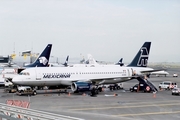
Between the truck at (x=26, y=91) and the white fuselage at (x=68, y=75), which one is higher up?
the white fuselage at (x=68, y=75)

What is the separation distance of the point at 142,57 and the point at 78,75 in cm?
1537

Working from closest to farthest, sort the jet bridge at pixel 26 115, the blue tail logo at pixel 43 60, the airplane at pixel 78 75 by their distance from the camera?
1. the jet bridge at pixel 26 115
2. the airplane at pixel 78 75
3. the blue tail logo at pixel 43 60

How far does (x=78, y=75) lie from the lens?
47.5 metres

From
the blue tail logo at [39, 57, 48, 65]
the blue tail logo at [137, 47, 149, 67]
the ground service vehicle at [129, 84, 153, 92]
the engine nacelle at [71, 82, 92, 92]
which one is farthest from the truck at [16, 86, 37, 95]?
the blue tail logo at [137, 47, 149, 67]

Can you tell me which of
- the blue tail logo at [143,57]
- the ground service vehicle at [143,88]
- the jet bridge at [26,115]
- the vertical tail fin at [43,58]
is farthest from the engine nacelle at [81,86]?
the jet bridge at [26,115]

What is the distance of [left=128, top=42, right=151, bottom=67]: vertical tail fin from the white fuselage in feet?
6.65

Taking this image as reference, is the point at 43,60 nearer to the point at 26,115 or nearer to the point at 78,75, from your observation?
the point at 78,75

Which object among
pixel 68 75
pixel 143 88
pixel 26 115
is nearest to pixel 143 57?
pixel 143 88

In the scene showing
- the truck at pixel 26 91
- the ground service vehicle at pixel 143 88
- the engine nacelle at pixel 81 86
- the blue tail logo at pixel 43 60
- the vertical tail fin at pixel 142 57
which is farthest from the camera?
the blue tail logo at pixel 43 60

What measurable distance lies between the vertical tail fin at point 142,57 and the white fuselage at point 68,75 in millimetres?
2027

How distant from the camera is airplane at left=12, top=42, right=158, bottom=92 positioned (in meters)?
43.1

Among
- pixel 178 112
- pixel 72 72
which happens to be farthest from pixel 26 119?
pixel 72 72

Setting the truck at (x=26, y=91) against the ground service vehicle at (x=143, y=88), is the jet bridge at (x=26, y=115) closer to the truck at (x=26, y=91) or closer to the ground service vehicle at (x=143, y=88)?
the truck at (x=26, y=91)

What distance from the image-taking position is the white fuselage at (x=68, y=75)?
42938 millimetres
